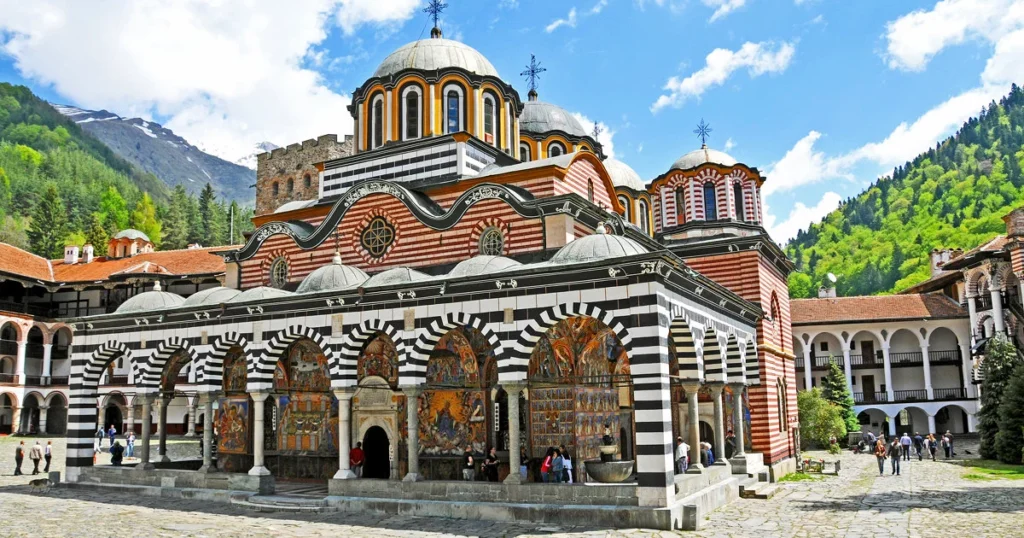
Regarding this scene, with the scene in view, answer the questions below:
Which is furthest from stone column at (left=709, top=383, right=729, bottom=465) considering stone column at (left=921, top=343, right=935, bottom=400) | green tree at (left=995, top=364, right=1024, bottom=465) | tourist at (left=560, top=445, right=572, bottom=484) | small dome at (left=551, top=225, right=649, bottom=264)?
stone column at (left=921, top=343, right=935, bottom=400)

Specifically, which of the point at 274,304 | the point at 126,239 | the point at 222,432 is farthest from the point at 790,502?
the point at 126,239

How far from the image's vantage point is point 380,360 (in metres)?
17.5

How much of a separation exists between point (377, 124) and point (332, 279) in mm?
6124

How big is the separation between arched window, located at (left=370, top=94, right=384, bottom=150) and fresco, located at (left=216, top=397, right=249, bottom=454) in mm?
7142

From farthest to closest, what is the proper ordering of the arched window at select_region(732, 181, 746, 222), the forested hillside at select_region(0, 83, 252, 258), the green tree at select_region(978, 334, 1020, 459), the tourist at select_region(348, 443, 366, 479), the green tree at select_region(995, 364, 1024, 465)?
the forested hillside at select_region(0, 83, 252, 258), the green tree at select_region(978, 334, 1020, 459), the arched window at select_region(732, 181, 746, 222), the green tree at select_region(995, 364, 1024, 465), the tourist at select_region(348, 443, 366, 479)

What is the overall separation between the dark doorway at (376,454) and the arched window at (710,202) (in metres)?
12.0

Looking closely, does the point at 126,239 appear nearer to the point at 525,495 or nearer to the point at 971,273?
the point at 525,495

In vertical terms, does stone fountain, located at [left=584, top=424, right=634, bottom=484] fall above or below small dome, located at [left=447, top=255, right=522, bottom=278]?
below

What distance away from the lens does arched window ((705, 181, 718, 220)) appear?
24.6 metres

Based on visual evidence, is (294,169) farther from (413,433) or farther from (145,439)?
(413,433)

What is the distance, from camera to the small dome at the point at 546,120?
91.7 feet

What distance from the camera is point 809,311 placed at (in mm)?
41094

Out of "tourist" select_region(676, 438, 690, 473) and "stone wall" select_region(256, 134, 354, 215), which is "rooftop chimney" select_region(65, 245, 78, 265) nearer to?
"stone wall" select_region(256, 134, 354, 215)

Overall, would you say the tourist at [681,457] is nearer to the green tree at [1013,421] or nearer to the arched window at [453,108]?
the arched window at [453,108]
